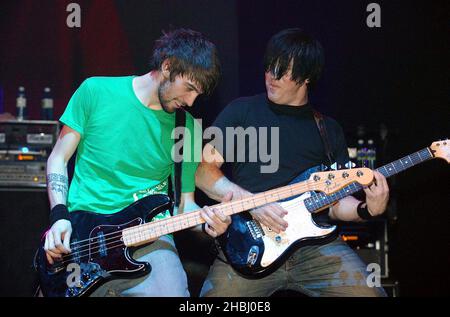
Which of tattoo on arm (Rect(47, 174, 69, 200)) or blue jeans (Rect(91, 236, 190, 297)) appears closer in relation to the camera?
blue jeans (Rect(91, 236, 190, 297))

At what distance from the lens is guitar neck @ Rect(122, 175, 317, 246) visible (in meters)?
2.71

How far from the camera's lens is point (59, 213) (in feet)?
8.81

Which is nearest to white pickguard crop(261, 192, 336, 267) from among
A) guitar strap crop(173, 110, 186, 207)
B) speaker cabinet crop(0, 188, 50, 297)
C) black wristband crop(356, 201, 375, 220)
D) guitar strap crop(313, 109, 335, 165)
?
black wristband crop(356, 201, 375, 220)

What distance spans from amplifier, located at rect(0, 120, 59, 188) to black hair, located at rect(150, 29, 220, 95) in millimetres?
929

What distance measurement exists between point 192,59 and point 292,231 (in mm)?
1019

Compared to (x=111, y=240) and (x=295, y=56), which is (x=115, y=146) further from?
(x=295, y=56)

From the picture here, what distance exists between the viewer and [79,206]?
9.30 ft

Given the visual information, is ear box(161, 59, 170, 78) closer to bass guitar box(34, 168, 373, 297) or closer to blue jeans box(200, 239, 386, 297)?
bass guitar box(34, 168, 373, 297)

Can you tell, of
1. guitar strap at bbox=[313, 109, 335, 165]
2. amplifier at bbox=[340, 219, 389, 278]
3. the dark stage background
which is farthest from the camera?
the dark stage background

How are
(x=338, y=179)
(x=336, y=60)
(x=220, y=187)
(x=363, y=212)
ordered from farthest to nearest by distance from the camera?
(x=336, y=60), (x=220, y=187), (x=363, y=212), (x=338, y=179)

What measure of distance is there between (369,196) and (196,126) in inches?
40.1

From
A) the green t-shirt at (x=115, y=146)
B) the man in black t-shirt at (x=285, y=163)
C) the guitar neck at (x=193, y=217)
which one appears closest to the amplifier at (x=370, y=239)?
the man in black t-shirt at (x=285, y=163)

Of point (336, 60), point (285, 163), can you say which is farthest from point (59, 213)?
point (336, 60)

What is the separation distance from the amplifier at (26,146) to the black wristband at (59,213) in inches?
31.6
